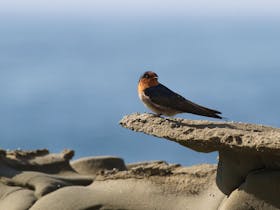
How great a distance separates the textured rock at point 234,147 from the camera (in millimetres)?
4453

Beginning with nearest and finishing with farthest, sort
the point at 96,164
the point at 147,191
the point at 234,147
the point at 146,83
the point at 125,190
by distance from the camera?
1. the point at 234,147
2. the point at 146,83
3. the point at 147,191
4. the point at 125,190
5. the point at 96,164

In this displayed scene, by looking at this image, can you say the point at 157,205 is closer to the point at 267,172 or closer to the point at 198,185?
the point at 198,185

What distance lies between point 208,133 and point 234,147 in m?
0.17

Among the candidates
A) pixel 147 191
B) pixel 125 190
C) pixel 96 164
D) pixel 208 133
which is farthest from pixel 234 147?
pixel 96 164

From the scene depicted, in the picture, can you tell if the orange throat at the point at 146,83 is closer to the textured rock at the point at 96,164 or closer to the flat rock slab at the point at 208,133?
the flat rock slab at the point at 208,133

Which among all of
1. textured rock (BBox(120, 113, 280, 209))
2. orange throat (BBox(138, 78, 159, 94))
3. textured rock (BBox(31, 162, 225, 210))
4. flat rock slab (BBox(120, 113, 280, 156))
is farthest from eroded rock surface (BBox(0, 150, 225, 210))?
orange throat (BBox(138, 78, 159, 94))

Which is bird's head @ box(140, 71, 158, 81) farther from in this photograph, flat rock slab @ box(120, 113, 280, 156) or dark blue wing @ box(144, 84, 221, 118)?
flat rock slab @ box(120, 113, 280, 156)

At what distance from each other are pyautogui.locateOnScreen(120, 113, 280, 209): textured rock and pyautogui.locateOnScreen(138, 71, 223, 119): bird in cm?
8

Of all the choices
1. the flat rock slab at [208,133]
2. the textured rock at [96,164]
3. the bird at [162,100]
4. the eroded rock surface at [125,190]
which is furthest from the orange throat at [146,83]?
the textured rock at [96,164]

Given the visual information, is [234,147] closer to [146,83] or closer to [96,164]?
[146,83]

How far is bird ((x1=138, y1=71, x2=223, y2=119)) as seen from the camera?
5.11m

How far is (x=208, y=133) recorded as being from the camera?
4.60 metres

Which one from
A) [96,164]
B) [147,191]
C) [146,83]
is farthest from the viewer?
[96,164]

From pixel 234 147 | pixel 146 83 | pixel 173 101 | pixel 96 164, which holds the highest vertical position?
pixel 146 83
